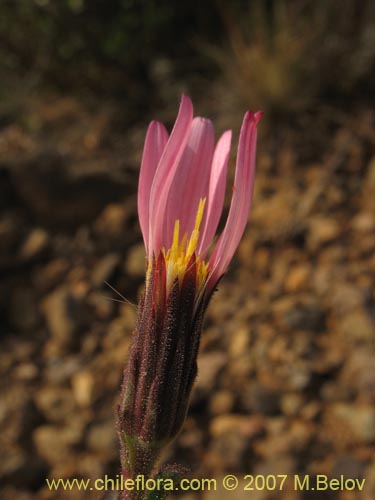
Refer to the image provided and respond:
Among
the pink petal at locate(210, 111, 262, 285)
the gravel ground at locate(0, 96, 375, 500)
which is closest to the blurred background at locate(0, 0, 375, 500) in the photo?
the gravel ground at locate(0, 96, 375, 500)

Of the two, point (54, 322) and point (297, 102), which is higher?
point (297, 102)

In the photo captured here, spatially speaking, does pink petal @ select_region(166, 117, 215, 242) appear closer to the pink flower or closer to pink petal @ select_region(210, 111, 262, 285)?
the pink flower

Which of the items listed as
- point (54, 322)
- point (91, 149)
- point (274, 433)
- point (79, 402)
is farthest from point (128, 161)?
point (274, 433)

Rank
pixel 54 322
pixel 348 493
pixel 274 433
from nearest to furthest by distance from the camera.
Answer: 1. pixel 348 493
2. pixel 274 433
3. pixel 54 322

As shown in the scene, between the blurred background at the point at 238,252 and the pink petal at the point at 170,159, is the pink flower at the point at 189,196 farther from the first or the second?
the blurred background at the point at 238,252

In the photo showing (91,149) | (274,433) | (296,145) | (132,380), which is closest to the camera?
(132,380)

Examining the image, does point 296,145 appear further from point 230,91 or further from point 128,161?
point 128,161

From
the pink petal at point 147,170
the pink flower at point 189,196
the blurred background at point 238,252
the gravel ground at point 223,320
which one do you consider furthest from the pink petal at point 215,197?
the gravel ground at point 223,320

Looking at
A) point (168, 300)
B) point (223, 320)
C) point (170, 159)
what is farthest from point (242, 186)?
point (223, 320)
